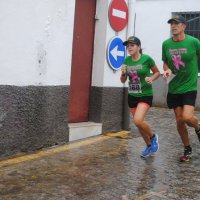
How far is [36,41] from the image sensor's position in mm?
6191

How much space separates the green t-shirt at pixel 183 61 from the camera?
5.89 m

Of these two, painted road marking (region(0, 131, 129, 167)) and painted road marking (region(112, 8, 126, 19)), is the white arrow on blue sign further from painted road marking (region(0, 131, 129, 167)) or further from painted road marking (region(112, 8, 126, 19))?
painted road marking (region(0, 131, 129, 167))

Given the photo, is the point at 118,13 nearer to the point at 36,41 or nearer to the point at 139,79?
the point at 139,79

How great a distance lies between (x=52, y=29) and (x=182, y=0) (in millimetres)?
7398

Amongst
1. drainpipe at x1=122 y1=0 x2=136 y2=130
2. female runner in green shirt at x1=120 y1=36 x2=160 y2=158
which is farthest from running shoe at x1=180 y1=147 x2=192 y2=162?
drainpipe at x1=122 y1=0 x2=136 y2=130

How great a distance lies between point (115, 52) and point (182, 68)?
7.41 ft

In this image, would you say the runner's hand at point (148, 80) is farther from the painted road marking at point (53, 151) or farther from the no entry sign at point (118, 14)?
the no entry sign at point (118, 14)

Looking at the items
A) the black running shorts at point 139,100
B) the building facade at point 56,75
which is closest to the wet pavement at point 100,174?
the building facade at point 56,75

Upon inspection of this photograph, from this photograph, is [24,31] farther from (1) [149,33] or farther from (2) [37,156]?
(1) [149,33]

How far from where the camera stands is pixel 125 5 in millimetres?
8258

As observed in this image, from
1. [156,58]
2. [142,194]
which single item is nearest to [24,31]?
[142,194]

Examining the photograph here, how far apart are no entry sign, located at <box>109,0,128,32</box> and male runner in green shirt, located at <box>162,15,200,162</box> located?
204 centimetres

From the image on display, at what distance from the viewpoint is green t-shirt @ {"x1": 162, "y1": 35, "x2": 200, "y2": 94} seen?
589 centimetres

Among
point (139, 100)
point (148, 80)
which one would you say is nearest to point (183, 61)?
point (148, 80)
